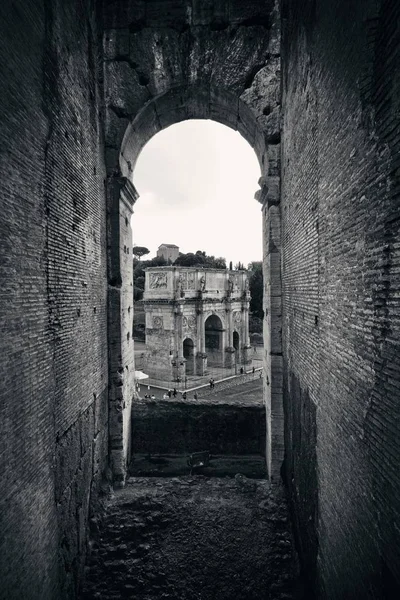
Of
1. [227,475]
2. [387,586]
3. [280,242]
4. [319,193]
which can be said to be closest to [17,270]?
[319,193]

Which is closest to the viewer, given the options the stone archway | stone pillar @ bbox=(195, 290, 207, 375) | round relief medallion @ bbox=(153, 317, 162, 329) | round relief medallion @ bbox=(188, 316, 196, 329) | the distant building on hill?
the stone archway

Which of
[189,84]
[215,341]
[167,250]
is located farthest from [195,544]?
[167,250]

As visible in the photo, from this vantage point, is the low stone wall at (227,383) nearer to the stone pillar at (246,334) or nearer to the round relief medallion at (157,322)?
the stone pillar at (246,334)

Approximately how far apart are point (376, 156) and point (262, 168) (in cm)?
601

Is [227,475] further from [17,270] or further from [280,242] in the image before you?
[17,270]

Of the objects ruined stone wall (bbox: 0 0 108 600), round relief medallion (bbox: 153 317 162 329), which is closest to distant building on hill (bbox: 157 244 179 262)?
round relief medallion (bbox: 153 317 162 329)

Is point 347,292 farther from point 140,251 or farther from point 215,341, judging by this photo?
point 140,251

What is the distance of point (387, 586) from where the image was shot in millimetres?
2803

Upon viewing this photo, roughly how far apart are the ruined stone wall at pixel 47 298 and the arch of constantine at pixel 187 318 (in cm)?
1596

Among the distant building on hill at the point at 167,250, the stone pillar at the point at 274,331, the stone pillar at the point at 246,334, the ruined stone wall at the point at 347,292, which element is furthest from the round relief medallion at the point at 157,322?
the distant building on hill at the point at 167,250

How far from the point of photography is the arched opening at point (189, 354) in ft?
82.9

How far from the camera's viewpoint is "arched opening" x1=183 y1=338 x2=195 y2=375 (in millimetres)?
25281

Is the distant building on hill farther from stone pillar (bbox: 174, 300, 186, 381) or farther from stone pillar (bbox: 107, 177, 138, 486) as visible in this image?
stone pillar (bbox: 107, 177, 138, 486)

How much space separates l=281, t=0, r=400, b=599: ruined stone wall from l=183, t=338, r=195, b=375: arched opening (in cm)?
1920
